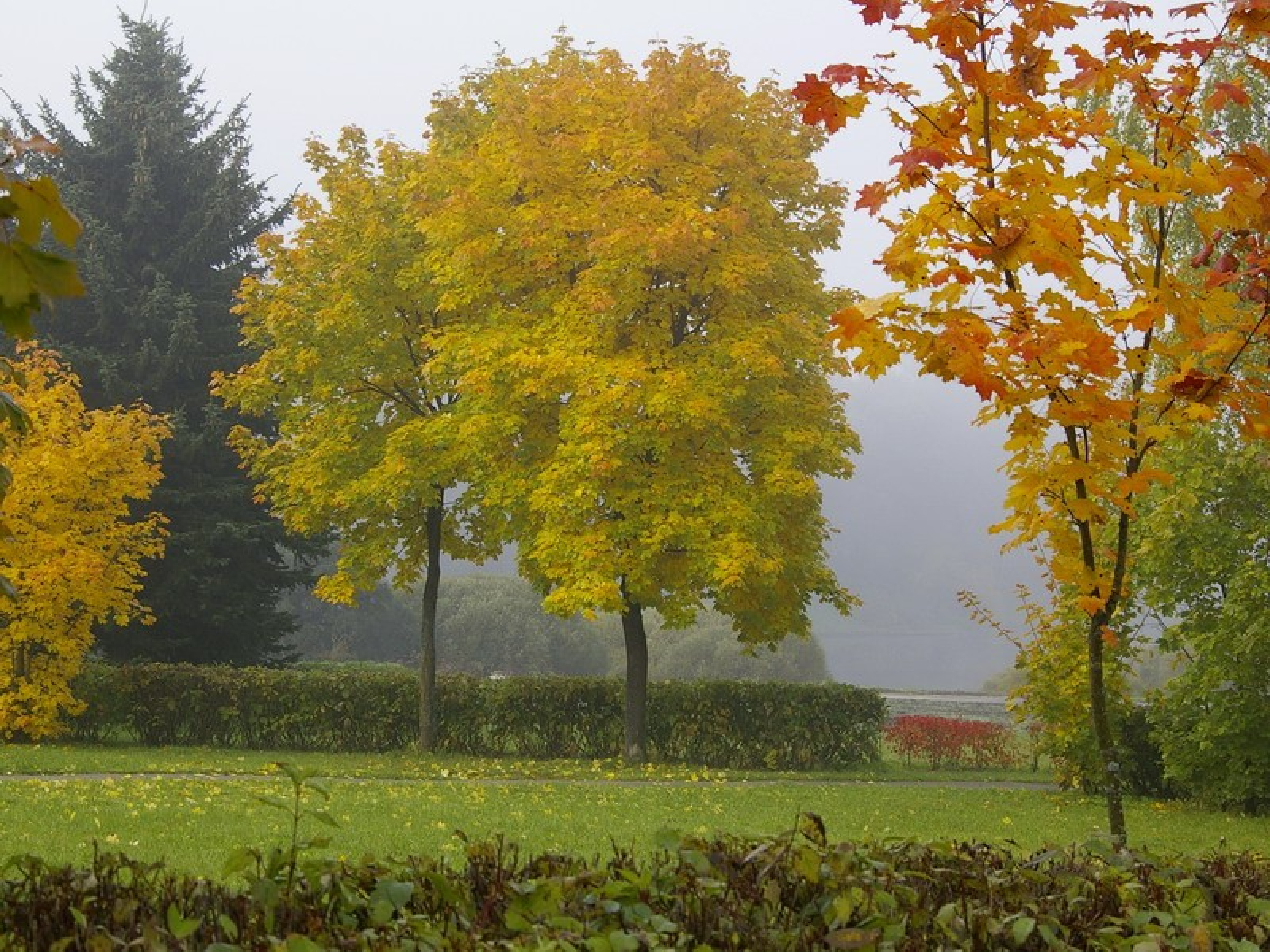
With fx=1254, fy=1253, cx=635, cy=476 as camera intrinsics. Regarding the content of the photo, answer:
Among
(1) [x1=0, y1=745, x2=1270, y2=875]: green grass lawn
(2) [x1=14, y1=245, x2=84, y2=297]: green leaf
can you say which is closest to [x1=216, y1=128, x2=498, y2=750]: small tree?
(1) [x1=0, y1=745, x2=1270, y2=875]: green grass lawn

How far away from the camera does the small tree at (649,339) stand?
52.0 feet

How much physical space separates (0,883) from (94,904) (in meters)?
0.33

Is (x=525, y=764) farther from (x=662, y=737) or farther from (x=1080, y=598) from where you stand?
(x=1080, y=598)

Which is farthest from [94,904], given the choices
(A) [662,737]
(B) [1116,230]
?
(A) [662,737]

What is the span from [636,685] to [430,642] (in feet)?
11.2

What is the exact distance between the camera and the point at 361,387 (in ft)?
63.8

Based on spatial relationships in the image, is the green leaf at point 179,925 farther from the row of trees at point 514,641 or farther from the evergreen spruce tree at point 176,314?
the row of trees at point 514,641

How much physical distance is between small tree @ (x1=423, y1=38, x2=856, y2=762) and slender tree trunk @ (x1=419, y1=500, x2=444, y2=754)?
2237 mm

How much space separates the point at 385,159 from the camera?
19.7 meters

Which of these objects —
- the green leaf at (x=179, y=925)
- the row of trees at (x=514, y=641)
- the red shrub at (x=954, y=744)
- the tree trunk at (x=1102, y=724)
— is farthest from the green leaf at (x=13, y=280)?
the row of trees at (x=514, y=641)

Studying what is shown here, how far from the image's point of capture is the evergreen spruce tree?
2578 centimetres

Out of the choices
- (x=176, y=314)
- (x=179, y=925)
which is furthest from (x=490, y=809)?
(x=176, y=314)

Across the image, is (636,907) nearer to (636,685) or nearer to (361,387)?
(636,685)

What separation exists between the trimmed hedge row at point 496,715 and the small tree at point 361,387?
98 centimetres
